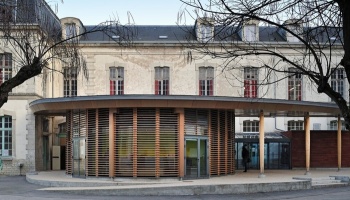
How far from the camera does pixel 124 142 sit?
22531 mm

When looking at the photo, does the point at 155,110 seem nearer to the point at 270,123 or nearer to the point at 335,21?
the point at 335,21

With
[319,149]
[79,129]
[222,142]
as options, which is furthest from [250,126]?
[79,129]

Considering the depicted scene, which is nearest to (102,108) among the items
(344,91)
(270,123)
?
(270,123)

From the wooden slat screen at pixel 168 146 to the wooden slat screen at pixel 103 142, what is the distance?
226 centimetres

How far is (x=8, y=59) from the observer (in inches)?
1248

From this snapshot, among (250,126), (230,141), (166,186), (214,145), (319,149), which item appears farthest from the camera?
(250,126)

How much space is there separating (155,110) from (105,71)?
49.7ft

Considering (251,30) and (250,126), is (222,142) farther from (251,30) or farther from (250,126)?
(250,126)

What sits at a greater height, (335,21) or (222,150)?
(335,21)

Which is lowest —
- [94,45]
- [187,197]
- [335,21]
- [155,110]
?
[187,197]

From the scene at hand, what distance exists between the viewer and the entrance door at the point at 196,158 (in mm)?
22828

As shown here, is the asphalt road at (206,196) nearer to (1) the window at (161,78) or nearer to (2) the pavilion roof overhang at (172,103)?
(2) the pavilion roof overhang at (172,103)

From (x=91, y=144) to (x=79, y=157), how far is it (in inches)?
45.3

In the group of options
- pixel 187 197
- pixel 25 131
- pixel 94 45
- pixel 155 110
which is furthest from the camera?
pixel 94 45
